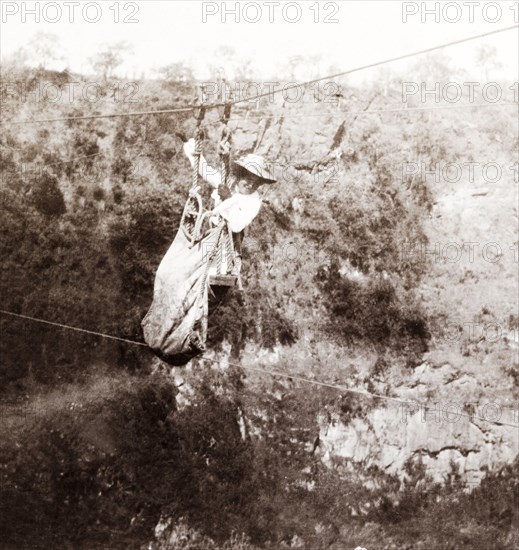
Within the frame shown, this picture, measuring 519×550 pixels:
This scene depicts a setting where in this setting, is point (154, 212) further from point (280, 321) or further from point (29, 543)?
point (29, 543)

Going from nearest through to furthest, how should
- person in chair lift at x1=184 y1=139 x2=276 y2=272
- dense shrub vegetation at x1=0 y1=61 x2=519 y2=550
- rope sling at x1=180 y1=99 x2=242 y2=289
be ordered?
rope sling at x1=180 y1=99 x2=242 y2=289
person in chair lift at x1=184 y1=139 x2=276 y2=272
dense shrub vegetation at x1=0 y1=61 x2=519 y2=550

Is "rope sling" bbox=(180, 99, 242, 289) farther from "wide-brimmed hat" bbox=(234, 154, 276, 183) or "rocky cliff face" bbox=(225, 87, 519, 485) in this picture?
"rocky cliff face" bbox=(225, 87, 519, 485)

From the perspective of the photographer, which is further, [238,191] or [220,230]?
[238,191]

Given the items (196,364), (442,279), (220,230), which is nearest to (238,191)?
(220,230)

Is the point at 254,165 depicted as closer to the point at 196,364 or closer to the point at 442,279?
the point at 196,364

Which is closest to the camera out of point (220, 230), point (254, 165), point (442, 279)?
point (220, 230)

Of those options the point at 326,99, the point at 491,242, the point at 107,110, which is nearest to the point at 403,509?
the point at 491,242

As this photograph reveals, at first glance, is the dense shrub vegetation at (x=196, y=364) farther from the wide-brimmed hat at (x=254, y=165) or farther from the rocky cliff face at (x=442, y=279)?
the wide-brimmed hat at (x=254, y=165)

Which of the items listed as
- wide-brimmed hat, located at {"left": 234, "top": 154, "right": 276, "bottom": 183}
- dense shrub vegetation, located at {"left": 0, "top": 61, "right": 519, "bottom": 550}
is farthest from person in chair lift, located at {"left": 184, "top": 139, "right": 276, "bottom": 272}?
dense shrub vegetation, located at {"left": 0, "top": 61, "right": 519, "bottom": 550}

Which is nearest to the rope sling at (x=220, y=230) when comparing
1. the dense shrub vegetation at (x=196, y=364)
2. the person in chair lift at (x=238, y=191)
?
the person in chair lift at (x=238, y=191)
